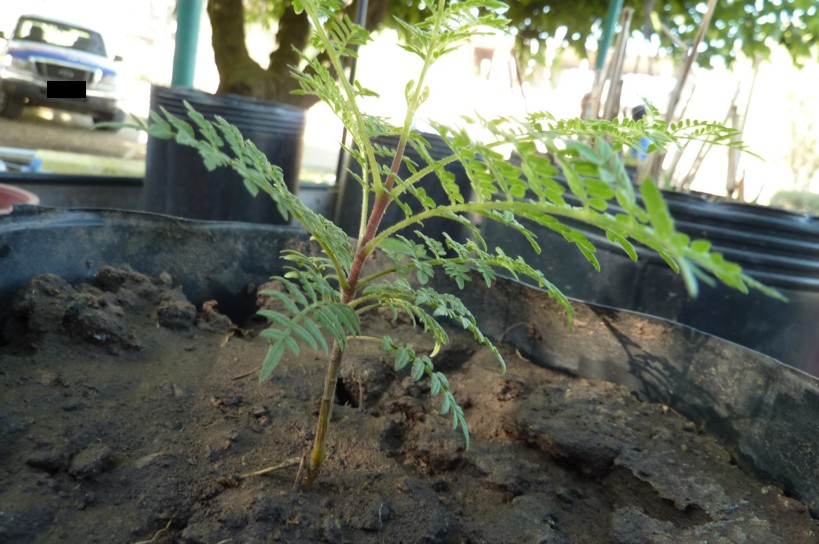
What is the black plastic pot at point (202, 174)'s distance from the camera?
2.65 m

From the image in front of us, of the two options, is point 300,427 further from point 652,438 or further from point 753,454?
point 753,454

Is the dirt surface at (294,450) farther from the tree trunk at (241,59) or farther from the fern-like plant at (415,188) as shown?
the tree trunk at (241,59)

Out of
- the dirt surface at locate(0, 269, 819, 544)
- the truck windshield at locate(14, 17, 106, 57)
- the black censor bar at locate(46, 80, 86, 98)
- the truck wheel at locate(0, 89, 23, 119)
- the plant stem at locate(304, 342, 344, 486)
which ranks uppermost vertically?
the truck windshield at locate(14, 17, 106, 57)

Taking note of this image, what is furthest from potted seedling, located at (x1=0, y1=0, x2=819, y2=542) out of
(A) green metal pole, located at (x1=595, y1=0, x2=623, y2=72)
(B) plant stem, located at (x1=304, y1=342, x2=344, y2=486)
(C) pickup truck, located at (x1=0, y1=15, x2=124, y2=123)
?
(A) green metal pole, located at (x1=595, y1=0, x2=623, y2=72)

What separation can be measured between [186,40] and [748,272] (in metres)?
3.01

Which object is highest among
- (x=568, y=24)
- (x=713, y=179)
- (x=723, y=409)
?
(x=568, y=24)

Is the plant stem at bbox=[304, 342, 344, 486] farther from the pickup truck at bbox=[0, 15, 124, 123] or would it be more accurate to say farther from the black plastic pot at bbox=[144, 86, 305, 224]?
the pickup truck at bbox=[0, 15, 124, 123]

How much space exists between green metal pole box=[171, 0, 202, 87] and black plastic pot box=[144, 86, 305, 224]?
0.89 m

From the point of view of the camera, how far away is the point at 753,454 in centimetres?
119

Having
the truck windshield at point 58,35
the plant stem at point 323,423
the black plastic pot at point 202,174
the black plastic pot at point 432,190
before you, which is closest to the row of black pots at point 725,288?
the black plastic pot at point 432,190

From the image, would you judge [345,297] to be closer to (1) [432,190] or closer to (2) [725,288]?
(2) [725,288]

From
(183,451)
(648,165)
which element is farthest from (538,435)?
(648,165)

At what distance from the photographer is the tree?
3.98m

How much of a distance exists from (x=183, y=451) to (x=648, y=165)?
2.24 m
